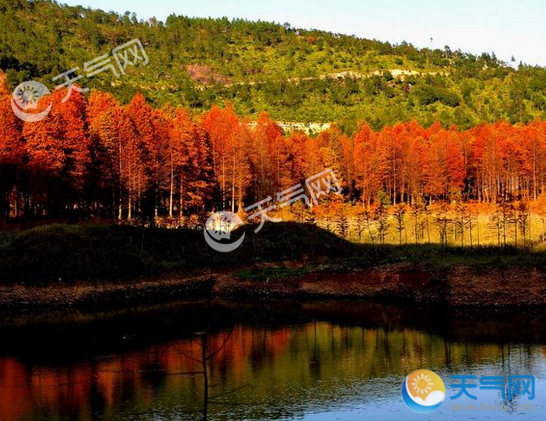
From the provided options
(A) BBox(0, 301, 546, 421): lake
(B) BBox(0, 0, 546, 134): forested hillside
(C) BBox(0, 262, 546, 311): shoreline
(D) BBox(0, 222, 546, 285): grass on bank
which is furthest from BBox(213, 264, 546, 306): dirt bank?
(B) BBox(0, 0, 546, 134): forested hillside

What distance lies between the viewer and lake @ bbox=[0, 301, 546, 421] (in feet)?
64.0

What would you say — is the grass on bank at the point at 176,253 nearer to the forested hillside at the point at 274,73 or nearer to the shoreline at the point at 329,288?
the shoreline at the point at 329,288

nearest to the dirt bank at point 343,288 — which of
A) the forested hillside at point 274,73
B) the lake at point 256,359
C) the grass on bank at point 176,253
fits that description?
the grass on bank at point 176,253

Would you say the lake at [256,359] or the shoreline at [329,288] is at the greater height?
the shoreline at [329,288]

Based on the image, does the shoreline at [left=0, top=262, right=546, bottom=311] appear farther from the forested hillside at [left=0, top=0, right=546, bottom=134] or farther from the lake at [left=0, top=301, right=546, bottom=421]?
the forested hillside at [left=0, top=0, right=546, bottom=134]

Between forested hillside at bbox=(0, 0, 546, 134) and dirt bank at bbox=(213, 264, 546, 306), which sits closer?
dirt bank at bbox=(213, 264, 546, 306)

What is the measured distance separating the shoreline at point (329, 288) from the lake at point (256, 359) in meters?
1.73

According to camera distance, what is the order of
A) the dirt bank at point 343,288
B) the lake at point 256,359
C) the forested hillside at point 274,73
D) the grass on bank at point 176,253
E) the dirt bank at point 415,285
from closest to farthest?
the lake at point 256,359 → the dirt bank at point 415,285 → the dirt bank at point 343,288 → the grass on bank at point 176,253 → the forested hillside at point 274,73

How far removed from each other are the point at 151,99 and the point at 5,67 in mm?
29252

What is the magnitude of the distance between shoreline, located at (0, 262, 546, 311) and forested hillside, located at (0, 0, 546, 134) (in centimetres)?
6673

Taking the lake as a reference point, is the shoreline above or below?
above

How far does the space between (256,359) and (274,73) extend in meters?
150

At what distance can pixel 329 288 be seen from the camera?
143 ft

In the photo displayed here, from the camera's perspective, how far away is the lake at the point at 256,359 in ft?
64.0
